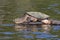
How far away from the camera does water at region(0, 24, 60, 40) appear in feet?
30.6

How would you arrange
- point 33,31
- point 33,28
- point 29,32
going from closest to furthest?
1. point 29,32
2. point 33,31
3. point 33,28

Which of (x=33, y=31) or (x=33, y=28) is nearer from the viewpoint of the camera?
(x=33, y=31)

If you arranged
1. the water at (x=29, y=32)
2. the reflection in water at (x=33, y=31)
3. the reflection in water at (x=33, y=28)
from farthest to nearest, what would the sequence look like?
the reflection in water at (x=33, y=28)
the reflection in water at (x=33, y=31)
the water at (x=29, y=32)

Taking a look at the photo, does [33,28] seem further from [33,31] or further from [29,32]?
[29,32]

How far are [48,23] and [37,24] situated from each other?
42cm

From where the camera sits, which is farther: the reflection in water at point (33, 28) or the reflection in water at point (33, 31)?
the reflection in water at point (33, 28)

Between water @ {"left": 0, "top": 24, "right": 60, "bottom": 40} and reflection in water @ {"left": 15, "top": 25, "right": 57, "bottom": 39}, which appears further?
reflection in water @ {"left": 15, "top": 25, "right": 57, "bottom": 39}

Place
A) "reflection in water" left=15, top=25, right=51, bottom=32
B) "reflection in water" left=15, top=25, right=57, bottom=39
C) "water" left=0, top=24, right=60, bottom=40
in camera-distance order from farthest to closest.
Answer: "reflection in water" left=15, top=25, right=51, bottom=32, "reflection in water" left=15, top=25, right=57, bottom=39, "water" left=0, top=24, right=60, bottom=40

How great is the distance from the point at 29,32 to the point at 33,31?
21cm

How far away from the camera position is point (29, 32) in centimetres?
1009

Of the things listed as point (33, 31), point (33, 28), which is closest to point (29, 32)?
point (33, 31)

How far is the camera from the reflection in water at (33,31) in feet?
31.2

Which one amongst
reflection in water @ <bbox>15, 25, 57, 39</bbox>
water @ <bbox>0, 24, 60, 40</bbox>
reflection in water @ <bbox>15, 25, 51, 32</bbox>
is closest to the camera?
water @ <bbox>0, 24, 60, 40</bbox>

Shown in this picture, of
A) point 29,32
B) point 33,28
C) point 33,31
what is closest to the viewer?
point 29,32
